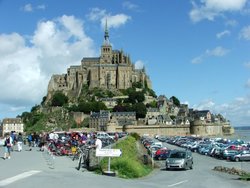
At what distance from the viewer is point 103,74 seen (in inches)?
7146

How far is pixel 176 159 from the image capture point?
33.4m

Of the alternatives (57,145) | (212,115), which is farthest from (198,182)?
(212,115)

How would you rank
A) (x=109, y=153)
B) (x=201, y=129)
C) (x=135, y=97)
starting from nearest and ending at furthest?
1. (x=109, y=153)
2. (x=201, y=129)
3. (x=135, y=97)

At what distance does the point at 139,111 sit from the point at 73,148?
129m

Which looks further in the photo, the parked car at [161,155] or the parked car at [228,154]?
the parked car at [228,154]

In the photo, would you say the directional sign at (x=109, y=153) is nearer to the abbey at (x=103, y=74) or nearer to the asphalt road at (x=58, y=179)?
the asphalt road at (x=58, y=179)

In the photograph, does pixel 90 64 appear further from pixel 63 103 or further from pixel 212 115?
pixel 212 115

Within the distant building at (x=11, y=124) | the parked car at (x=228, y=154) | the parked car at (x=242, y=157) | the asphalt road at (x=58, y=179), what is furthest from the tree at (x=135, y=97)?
the asphalt road at (x=58, y=179)

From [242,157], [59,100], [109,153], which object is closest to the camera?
[109,153]

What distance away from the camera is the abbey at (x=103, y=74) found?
18062cm

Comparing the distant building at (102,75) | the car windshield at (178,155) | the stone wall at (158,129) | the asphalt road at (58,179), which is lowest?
the asphalt road at (58,179)

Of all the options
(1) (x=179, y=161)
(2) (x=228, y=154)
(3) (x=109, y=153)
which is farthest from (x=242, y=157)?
(3) (x=109, y=153)

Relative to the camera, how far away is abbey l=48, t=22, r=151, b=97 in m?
181

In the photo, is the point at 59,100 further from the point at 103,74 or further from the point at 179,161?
the point at 179,161
